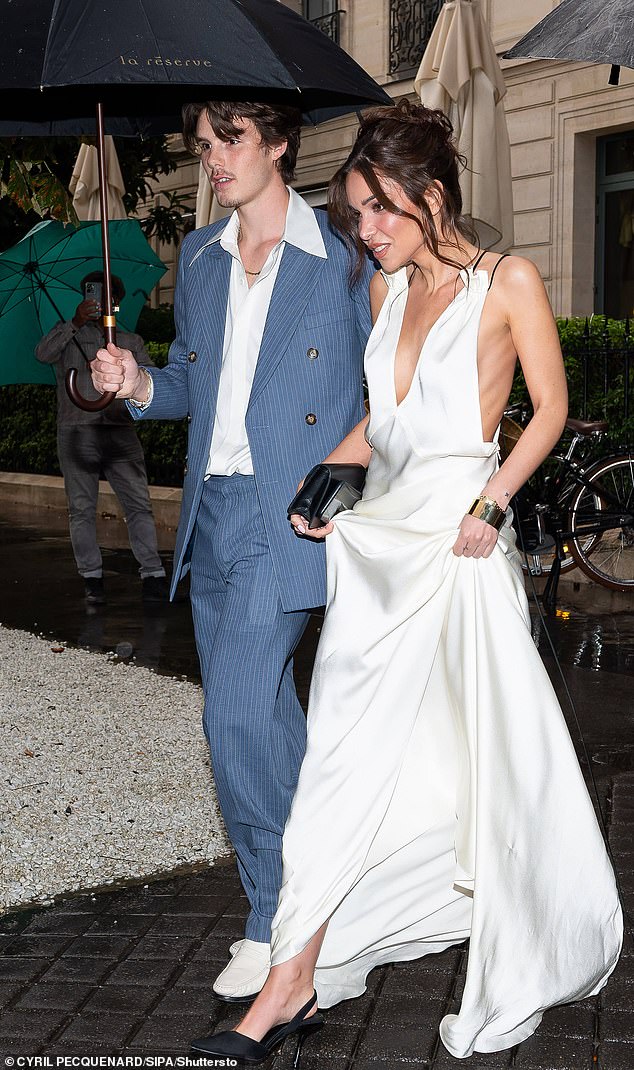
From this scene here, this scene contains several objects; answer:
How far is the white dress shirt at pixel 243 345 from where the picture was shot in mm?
3305

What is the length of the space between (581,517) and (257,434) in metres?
6.42

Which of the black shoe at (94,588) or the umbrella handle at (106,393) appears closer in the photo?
the umbrella handle at (106,393)

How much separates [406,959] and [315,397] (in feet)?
4.74

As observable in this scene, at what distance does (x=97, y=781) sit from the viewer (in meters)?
5.05

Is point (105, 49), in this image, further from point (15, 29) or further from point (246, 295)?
point (246, 295)

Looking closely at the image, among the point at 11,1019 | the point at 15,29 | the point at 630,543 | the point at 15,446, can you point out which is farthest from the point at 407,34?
the point at 11,1019

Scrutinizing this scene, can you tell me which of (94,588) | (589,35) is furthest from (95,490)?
(589,35)

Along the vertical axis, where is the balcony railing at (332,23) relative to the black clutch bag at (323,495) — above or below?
above

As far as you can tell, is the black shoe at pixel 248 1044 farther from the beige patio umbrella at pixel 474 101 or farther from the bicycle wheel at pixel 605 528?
the beige patio umbrella at pixel 474 101

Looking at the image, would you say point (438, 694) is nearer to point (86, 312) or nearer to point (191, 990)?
point (191, 990)

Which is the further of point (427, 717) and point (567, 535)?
point (567, 535)

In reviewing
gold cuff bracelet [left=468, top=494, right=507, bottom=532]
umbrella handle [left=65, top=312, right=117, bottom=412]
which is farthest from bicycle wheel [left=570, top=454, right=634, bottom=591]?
gold cuff bracelet [left=468, top=494, right=507, bottom=532]

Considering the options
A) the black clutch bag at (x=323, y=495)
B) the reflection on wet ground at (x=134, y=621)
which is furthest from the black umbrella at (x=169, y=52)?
the reflection on wet ground at (x=134, y=621)

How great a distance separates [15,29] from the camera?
3.27 metres
